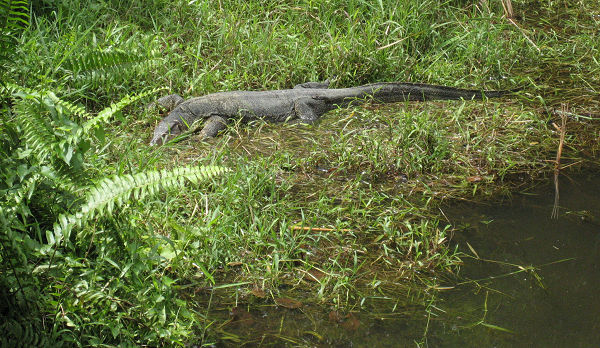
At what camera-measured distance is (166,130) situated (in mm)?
5805

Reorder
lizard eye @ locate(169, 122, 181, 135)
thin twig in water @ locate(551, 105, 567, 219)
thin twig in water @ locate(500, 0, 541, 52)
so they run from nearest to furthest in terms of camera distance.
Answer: thin twig in water @ locate(551, 105, 567, 219) → lizard eye @ locate(169, 122, 181, 135) → thin twig in water @ locate(500, 0, 541, 52)

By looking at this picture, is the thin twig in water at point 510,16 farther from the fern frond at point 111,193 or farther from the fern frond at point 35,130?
the fern frond at point 35,130

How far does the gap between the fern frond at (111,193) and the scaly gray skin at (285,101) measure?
8.59 ft

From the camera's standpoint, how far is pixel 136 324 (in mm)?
3182

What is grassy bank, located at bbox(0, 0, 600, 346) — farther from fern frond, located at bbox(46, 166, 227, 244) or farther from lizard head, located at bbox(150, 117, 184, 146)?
lizard head, located at bbox(150, 117, 184, 146)

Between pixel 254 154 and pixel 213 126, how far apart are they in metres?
0.67

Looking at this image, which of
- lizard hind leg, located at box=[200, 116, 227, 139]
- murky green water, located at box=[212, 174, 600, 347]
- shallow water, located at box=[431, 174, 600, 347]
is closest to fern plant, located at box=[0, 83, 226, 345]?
murky green water, located at box=[212, 174, 600, 347]

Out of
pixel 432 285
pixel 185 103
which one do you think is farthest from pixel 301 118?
pixel 432 285

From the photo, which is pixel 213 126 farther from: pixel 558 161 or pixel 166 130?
pixel 558 161

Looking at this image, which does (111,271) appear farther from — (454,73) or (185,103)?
(454,73)

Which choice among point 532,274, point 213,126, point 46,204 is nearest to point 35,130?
point 46,204

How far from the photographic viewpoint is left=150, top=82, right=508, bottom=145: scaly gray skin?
603 cm

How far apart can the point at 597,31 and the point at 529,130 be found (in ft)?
9.33

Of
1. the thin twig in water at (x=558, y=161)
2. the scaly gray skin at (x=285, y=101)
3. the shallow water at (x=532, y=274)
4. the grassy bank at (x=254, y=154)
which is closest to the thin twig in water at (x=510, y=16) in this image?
the grassy bank at (x=254, y=154)
